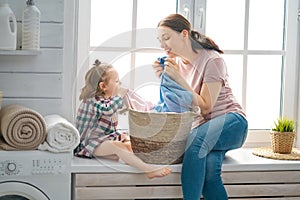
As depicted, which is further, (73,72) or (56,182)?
(73,72)

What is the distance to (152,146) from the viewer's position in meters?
2.77

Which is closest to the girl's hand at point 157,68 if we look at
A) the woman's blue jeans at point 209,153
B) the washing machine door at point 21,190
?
the woman's blue jeans at point 209,153

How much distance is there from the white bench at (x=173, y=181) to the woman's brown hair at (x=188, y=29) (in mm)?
603

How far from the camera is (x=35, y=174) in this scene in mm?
2604

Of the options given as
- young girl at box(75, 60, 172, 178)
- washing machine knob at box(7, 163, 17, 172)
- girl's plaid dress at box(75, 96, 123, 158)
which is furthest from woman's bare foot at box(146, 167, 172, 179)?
washing machine knob at box(7, 163, 17, 172)

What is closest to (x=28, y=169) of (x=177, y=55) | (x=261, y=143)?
(x=177, y=55)

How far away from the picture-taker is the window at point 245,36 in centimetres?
316

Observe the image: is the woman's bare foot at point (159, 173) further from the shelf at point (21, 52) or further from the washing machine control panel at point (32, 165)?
the shelf at point (21, 52)

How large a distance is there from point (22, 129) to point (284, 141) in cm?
142

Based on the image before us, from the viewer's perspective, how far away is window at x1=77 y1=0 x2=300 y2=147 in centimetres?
316

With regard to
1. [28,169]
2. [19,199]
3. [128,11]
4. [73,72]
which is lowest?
[19,199]

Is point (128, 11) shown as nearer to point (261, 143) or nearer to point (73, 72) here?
point (73, 72)

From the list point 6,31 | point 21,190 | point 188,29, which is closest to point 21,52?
point 6,31

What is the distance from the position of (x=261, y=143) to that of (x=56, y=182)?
4.40 ft
